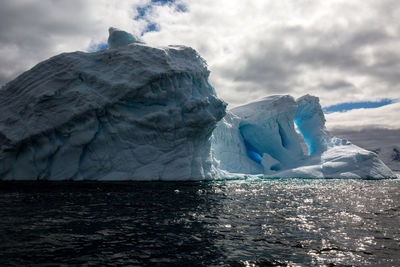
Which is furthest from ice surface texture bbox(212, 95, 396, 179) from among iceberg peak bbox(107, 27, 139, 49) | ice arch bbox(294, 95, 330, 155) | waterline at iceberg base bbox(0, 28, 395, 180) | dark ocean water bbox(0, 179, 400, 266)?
dark ocean water bbox(0, 179, 400, 266)

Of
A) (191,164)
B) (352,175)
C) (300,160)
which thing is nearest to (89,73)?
(191,164)

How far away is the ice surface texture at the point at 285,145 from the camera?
33000mm

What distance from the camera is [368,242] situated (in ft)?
24.8

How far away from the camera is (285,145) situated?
39.2 metres

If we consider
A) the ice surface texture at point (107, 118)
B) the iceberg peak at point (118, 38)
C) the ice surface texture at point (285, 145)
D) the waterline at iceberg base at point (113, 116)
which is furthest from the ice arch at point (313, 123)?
the iceberg peak at point (118, 38)

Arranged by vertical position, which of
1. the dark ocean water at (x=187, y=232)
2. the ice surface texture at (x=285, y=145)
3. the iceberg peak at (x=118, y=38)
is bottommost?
the dark ocean water at (x=187, y=232)

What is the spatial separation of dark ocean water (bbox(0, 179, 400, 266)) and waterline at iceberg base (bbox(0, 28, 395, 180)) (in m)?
8.31

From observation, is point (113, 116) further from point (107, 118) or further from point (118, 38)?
point (118, 38)

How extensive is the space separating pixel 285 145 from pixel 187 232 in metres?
33.5

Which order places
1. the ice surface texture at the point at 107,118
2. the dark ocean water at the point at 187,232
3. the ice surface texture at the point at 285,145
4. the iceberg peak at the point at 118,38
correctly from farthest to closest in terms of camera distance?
the ice surface texture at the point at 285,145 < the iceberg peak at the point at 118,38 < the ice surface texture at the point at 107,118 < the dark ocean water at the point at 187,232

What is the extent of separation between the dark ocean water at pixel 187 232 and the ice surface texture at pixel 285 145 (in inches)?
842

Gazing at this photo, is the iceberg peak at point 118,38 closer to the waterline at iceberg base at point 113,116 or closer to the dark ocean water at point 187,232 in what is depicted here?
the waterline at iceberg base at point 113,116

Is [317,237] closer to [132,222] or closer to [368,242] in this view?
[368,242]

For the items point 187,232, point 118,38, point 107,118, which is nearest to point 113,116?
point 107,118
